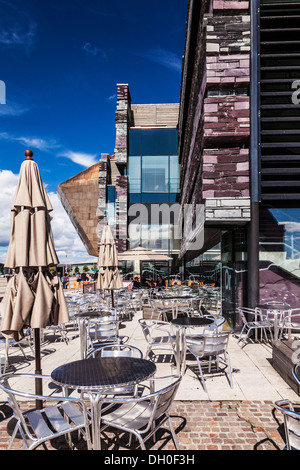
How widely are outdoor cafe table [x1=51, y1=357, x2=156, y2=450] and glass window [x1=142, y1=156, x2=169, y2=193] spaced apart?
21.4 m

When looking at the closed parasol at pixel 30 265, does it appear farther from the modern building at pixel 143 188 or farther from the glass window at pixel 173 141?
the glass window at pixel 173 141

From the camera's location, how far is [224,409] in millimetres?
3945

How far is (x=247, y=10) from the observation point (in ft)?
26.2

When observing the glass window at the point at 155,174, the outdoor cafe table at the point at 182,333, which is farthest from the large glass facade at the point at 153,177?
the outdoor cafe table at the point at 182,333

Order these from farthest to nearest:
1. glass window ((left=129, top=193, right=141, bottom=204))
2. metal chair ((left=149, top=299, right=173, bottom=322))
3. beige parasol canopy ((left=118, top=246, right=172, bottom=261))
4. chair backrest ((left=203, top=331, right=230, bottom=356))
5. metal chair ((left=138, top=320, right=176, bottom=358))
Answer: glass window ((left=129, top=193, right=141, bottom=204)), beige parasol canopy ((left=118, top=246, right=172, bottom=261)), metal chair ((left=149, top=299, right=173, bottom=322)), metal chair ((left=138, top=320, right=176, bottom=358)), chair backrest ((left=203, top=331, right=230, bottom=356))

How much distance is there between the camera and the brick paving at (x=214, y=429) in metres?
3.15

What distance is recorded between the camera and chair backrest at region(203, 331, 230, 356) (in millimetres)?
4863

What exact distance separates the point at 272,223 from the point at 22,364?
680 cm

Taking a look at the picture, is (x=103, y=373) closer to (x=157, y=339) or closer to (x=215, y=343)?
(x=215, y=343)

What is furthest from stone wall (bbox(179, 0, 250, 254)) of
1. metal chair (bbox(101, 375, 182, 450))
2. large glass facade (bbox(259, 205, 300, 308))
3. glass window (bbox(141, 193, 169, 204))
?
glass window (bbox(141, 193, 169, 204))

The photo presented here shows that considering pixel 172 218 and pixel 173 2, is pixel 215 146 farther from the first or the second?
pixel 172 218

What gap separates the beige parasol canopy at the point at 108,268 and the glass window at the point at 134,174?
49.8 feet

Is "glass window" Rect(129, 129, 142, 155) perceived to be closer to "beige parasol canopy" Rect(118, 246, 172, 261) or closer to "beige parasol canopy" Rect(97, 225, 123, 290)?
"beige parasol canopy" Rect(118, 246, 172, 261)
